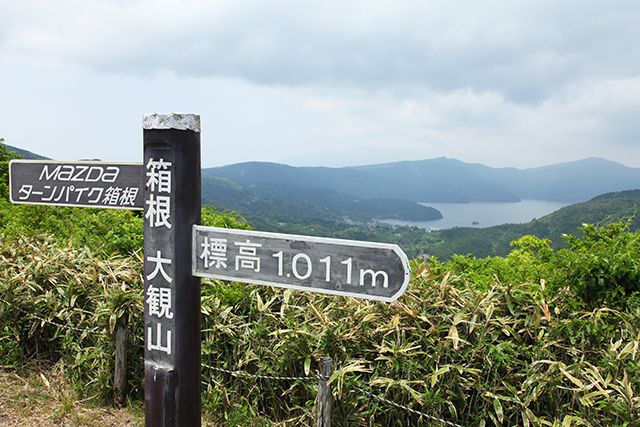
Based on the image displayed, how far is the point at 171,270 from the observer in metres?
2.20

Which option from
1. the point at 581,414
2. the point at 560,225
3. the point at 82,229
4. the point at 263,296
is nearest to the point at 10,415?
the point at 263,296

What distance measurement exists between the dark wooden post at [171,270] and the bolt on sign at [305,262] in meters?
0.10

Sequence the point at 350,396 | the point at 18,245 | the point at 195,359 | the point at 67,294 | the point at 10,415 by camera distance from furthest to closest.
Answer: the point at 18,245, the point at 67,294, the point at 10,415, the point at 350,396, the point at 195,359

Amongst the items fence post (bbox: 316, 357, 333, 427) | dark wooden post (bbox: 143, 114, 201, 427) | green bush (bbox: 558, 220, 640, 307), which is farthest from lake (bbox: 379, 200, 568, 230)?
dark wooden post (bbox: 143, 114, 201, 427)

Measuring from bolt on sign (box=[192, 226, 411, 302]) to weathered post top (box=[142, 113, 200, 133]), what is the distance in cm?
46

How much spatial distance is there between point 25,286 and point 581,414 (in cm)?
434

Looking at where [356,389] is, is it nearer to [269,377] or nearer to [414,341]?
[414,341]

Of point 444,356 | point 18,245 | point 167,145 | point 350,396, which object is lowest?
point 350,396

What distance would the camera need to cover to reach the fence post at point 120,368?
11.8 feet

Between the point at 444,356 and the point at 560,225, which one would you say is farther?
the point at 560,225

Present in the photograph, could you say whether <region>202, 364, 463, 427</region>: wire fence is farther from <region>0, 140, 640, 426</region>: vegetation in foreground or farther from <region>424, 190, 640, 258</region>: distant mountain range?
<region>424, 190, 640, 258</region>: distant mountain range

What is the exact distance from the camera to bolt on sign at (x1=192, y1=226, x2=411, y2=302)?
74.6 inches

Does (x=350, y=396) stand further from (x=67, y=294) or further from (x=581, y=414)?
(x=67, y=294)

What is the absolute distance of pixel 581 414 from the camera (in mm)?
2543
